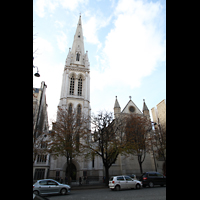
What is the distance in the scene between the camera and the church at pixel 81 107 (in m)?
28.8

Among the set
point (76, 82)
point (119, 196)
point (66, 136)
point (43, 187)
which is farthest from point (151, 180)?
point (76, 82)

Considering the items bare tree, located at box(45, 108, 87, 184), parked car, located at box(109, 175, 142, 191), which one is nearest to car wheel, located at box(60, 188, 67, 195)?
parked car, located at box(109, 175, 142, 191)

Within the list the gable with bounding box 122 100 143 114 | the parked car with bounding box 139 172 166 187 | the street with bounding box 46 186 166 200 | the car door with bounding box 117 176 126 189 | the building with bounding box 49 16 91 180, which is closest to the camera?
the street with bounding box 46 186 166 200

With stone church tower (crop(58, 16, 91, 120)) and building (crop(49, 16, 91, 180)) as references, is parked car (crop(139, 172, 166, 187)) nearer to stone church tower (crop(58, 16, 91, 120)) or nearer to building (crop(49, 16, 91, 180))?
building (crop(49, 16, 91, 180))

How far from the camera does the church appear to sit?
28.8m

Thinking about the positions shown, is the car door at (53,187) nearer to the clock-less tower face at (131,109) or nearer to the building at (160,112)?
the clock-less tower face at (131,109)

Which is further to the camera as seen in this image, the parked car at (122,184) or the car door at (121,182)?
the car door at (121,182)

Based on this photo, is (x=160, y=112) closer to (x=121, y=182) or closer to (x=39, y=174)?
(x=121, y=182)

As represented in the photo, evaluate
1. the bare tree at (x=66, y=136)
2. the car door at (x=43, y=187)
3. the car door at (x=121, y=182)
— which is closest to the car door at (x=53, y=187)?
the car door at (x=43, y=187)

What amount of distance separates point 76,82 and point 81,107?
8.05m

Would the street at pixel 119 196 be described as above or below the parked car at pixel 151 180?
above
